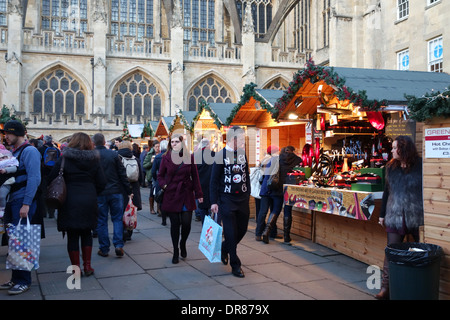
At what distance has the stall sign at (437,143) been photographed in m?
4.26

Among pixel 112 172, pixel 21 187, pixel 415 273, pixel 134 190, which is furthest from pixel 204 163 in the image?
pixel 415 273

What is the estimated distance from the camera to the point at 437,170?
171 inches

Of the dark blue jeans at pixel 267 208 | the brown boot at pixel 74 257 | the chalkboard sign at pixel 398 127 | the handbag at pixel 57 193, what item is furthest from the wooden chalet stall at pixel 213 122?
the handbag at pixel 57 193

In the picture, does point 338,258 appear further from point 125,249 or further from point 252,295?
point 125,249

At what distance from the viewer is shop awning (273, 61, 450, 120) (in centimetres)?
614

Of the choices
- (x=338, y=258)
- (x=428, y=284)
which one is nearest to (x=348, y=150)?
(x=338, y=258)

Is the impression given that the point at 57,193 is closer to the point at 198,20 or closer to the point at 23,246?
the point at 23,246

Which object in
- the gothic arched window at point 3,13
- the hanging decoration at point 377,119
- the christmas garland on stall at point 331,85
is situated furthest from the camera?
the gothic arched window at point 3,13

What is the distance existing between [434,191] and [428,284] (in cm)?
96

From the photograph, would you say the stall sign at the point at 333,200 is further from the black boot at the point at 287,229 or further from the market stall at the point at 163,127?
the market stall at the point at 163,127

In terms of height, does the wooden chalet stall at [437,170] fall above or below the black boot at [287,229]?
above

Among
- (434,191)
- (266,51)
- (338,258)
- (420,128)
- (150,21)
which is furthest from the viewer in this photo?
(150,21)

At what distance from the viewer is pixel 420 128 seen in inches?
210

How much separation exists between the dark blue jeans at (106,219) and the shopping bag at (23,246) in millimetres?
1728
